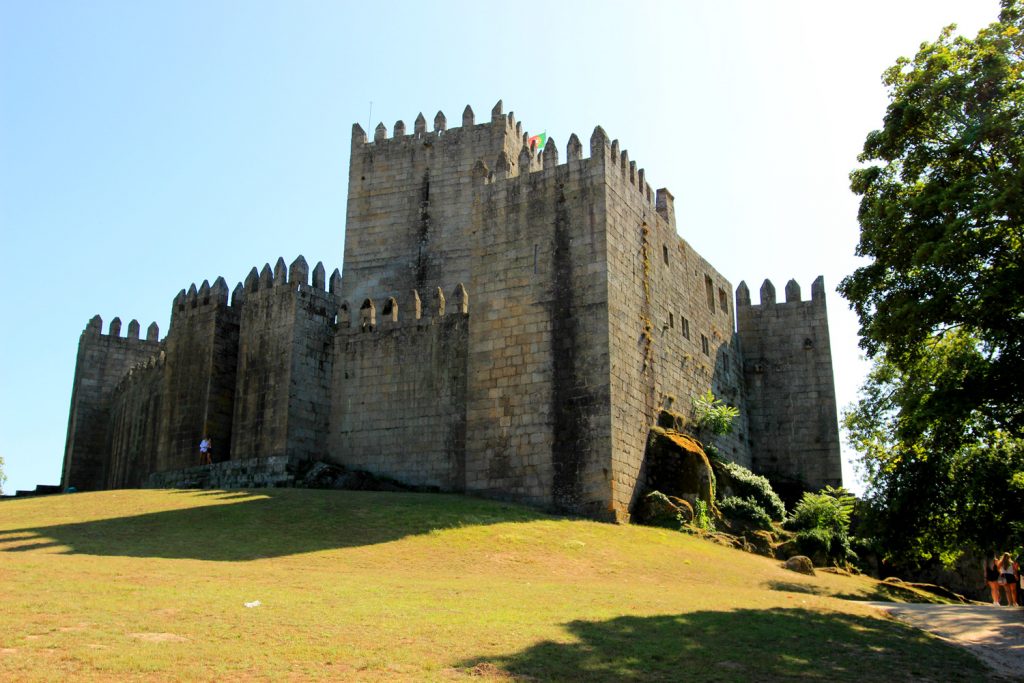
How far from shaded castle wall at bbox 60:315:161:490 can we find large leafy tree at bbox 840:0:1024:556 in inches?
1323

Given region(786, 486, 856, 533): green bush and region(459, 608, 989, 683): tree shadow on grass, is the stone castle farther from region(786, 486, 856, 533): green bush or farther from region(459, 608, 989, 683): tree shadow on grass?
region(459, 608, 989, 683): tree shadow on grass

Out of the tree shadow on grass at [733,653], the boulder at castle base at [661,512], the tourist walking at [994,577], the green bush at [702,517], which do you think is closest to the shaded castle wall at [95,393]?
the boulder at castle base at [661,512]

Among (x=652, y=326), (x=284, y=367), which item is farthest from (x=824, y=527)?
(x=284, y=367)

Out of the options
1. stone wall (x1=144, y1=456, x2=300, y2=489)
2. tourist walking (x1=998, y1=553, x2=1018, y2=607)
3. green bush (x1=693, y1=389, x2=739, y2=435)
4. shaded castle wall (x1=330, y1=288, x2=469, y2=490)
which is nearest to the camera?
tourist walking (x1=998, y1=553, x2=1018, y2=607)

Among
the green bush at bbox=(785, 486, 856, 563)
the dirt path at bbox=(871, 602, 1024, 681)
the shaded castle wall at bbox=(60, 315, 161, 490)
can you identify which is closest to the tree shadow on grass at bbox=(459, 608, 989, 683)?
the dirt path at bbox=(871, 602, 1024, 681)

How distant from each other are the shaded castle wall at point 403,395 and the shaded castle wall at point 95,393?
16922mm

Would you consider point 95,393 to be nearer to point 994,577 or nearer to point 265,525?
point 265,525

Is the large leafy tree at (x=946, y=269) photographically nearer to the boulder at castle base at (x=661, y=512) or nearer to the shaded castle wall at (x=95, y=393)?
the boulder at castle base at (x=661, y=512)

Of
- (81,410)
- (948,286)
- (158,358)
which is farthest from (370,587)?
(81,410)

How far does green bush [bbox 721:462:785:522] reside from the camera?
95.1 feet

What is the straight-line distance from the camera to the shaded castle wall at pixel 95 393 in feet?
141

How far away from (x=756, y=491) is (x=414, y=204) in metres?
16.3

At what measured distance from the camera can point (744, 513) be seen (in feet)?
90.3

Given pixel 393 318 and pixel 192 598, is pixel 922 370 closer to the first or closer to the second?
pixel 192 598
